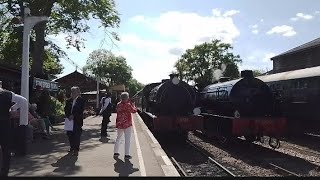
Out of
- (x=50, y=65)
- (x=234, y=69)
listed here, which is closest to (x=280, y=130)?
(x=50, y=65)

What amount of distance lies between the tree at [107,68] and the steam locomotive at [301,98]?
7644cm

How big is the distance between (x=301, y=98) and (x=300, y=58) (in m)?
24.5

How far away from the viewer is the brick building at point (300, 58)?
1588 inches

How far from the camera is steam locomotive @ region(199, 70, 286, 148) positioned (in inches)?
677

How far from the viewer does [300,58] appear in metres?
43.9

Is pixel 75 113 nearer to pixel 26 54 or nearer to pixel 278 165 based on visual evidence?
pixel 26 54

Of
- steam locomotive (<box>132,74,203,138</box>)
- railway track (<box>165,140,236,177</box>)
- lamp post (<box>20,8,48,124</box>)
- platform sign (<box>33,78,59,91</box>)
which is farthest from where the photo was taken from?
platform sign (<box>33,78,59,91</box>)

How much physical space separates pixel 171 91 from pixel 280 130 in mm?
4655

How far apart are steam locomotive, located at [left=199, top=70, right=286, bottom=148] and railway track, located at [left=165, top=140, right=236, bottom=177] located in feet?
6.03

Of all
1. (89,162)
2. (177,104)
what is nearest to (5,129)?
(89,162)

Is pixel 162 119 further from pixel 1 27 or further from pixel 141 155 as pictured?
pixel 1 27

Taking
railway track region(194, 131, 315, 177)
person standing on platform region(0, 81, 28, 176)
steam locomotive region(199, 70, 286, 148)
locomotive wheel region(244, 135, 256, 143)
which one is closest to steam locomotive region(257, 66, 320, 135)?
steam locomotive region(199, 70, 286, 148)

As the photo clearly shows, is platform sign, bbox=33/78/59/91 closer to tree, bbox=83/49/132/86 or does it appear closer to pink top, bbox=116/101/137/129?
pink top, bbox=116/101/137/129


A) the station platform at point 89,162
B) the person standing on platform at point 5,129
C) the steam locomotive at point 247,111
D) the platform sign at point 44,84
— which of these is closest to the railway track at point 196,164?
the station platform at point 89,162
